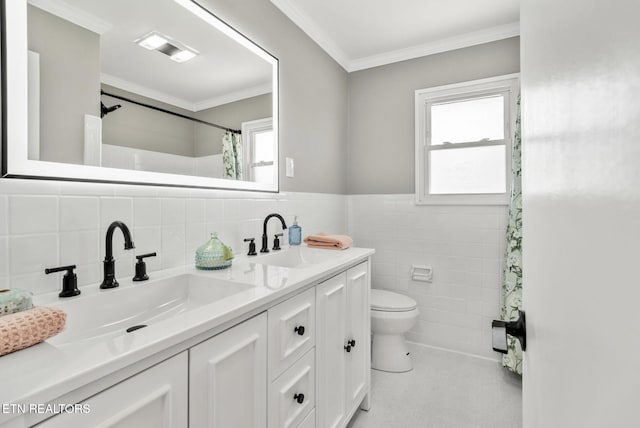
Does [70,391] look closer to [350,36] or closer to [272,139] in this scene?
[272,139]

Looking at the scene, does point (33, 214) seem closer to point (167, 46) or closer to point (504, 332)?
point (167, 46)

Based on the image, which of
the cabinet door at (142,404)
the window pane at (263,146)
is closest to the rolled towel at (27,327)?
the cabinet door at (142,404)

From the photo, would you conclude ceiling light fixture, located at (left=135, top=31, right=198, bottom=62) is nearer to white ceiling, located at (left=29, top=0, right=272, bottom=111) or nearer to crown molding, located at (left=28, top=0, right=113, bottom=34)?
white ceiling, located at (left=29, top=0, right=272, bottom=111)

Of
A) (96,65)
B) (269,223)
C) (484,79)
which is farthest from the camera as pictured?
(484,79)

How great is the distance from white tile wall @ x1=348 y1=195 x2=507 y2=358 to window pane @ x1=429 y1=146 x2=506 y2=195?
0.17 metres

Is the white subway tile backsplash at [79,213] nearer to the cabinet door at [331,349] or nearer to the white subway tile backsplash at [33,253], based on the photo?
the white subway tile backsplash at [33,253]

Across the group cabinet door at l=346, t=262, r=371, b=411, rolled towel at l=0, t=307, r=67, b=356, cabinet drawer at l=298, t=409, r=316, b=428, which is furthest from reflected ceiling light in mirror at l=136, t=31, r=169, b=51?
cabinet drawer at l=298, t=409, r=316, b=428

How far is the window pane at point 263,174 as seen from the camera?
1.74m

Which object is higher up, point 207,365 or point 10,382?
point 10,382

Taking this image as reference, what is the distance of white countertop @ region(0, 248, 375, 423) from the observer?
1.50 ft

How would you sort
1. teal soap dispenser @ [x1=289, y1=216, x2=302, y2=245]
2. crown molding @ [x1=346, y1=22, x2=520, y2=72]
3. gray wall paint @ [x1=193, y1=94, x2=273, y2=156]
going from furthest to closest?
crown molding @ [x1=346, y1=22, x2=520, y2=72] → teal soap dispenser @ [x1=289, y1=216, x2=302, y2=245] → gray wall paint @ [x1=193, y1=94, x2=273, y2=156]

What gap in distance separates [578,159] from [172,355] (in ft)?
2.51

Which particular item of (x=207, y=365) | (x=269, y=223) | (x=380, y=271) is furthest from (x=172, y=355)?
(x=380, y=271)

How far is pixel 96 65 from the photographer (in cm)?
103
